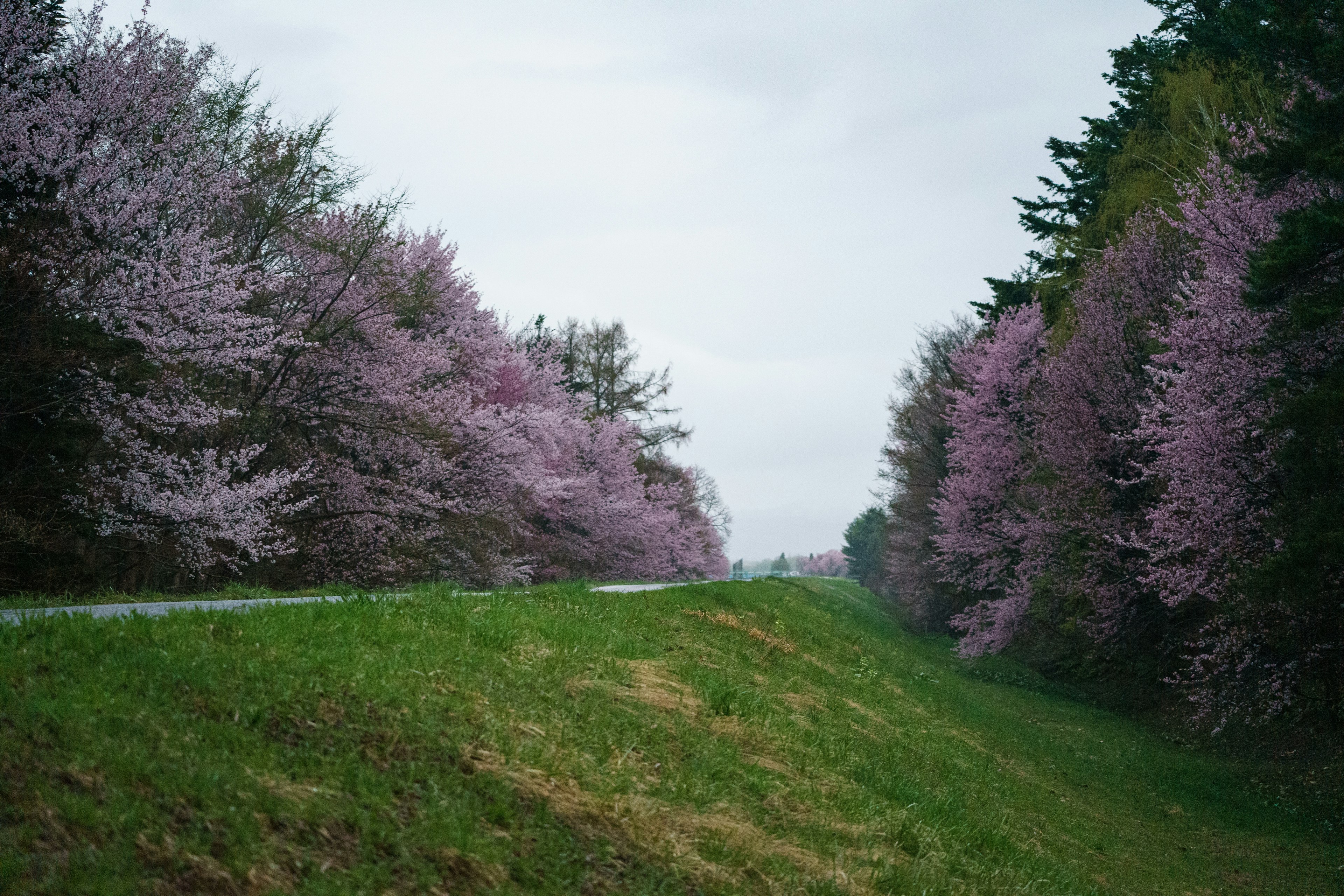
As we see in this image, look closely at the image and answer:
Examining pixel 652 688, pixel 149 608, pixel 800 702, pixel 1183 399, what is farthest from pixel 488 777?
pixel 1183 399

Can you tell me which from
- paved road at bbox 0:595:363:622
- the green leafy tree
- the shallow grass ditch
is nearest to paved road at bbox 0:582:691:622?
paved road at bbox 0:595:363:622

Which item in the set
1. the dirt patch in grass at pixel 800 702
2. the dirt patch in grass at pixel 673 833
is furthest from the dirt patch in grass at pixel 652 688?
the dirt patch in grass at pixel 800 702

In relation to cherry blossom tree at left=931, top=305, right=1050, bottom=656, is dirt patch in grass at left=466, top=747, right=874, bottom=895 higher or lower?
lower

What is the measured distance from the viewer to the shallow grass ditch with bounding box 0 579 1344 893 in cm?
446

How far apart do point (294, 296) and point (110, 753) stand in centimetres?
1924

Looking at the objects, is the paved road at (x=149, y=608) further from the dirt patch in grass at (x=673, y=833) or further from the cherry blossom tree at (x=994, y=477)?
the cherry blossom tree at (x=994, y=477)

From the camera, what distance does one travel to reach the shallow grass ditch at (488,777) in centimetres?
446

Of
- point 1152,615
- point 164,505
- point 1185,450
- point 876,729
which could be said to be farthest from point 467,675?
point 1152,615

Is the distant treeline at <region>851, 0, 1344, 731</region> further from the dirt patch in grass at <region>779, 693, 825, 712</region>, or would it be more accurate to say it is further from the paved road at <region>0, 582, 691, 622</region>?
the paved road at <region>0, 582, 691, 622</region>

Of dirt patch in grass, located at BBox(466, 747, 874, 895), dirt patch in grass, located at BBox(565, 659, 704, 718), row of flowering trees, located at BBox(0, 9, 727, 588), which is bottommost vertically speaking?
dirt patch in grass, located at BBox(466, 747, 874, 895)

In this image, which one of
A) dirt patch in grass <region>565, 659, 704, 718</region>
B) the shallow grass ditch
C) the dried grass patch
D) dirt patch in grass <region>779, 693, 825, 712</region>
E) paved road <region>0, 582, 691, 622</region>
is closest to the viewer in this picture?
the shallow grass ditch

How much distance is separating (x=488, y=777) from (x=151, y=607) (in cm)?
589

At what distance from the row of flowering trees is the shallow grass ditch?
23.3 ft

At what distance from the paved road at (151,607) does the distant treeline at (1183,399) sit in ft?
39.9
